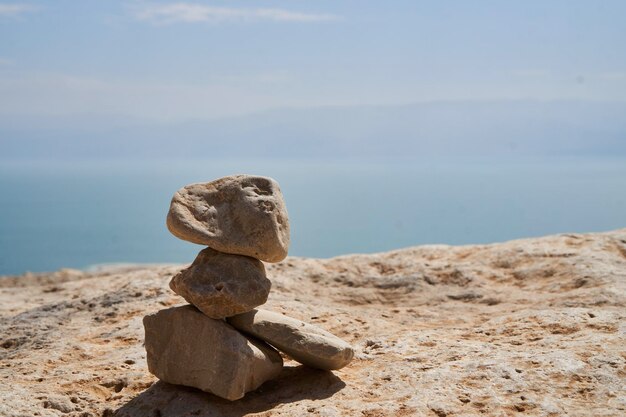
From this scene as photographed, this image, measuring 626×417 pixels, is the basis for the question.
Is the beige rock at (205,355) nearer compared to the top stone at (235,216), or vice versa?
the beige rock at (205,355)

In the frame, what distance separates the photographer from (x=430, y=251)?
13594mm

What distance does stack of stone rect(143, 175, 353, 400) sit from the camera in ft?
25.2

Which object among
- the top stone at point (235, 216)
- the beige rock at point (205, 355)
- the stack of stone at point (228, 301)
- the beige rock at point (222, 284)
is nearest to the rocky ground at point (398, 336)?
the beige rock at point (205, 355)

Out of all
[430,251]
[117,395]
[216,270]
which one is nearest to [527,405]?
[216,270]

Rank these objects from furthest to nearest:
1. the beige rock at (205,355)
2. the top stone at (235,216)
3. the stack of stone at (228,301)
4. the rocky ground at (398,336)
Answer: the top stone at (235,216) → the stack of stone at (228,301) → the beige rock at (205,355) → the rocky ground at (398,336)

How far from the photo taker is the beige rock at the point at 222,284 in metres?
7.69

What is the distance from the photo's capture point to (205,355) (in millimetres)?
7637

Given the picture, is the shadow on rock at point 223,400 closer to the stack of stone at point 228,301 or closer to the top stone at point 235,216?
the stack of stone at point 228,301

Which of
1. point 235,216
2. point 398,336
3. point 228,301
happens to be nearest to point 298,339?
point 228,301

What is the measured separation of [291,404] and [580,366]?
3.08m

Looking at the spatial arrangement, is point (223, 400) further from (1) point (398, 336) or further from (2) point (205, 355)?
(1) point (398, 336)

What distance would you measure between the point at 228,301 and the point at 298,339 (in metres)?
0.86

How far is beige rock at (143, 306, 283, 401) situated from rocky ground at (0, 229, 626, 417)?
0.21 meters

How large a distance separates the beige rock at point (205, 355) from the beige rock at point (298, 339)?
0.19 m
